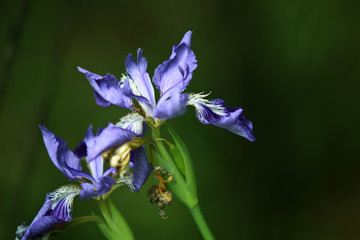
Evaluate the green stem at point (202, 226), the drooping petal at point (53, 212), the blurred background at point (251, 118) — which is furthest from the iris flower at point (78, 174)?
the blurred background at point (251, 118)

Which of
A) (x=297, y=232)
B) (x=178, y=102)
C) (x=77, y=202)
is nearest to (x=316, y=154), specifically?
(x=297, y=232)

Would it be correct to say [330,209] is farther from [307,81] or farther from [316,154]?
[307,81]

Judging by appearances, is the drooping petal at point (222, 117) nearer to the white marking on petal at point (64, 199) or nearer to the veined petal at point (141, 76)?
the veined petal at point (141, 76)

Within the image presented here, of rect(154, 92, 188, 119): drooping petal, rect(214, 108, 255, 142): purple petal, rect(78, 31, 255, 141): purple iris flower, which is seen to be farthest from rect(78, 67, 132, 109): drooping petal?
rect(214, 108, 255, 142): purple petal

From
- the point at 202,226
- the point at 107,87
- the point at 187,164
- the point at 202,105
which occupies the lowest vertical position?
the point at 202,226

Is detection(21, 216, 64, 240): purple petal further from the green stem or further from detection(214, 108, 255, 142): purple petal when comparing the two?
detection(214, 108, 255, 142): purple petal

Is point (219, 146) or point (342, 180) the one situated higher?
point (219, 146)

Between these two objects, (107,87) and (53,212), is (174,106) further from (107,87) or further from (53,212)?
(53,212)

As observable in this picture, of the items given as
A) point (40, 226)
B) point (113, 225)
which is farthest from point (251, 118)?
point (40, 226)
